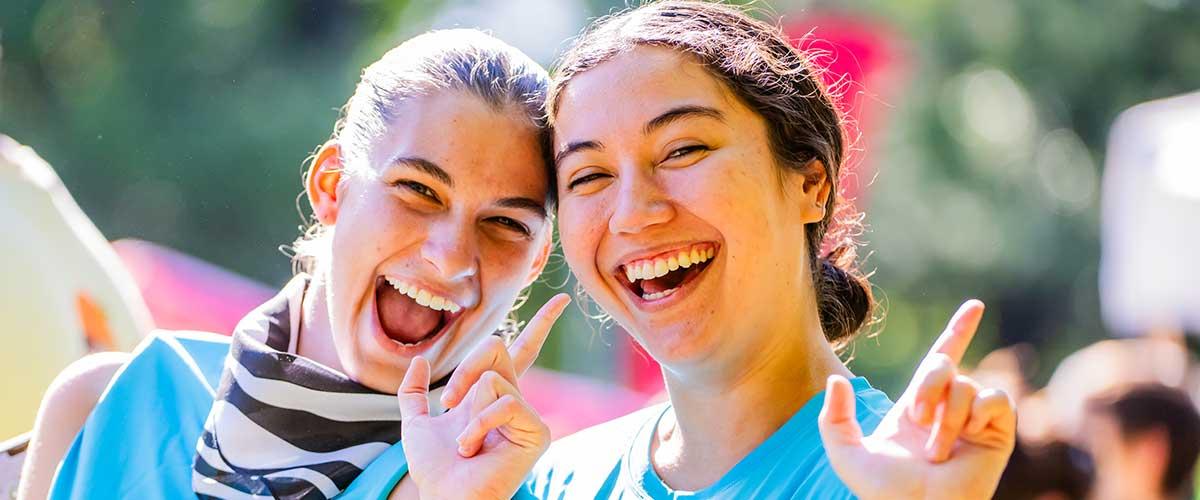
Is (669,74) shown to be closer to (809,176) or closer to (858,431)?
(809,176)

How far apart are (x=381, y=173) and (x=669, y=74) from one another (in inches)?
18.1

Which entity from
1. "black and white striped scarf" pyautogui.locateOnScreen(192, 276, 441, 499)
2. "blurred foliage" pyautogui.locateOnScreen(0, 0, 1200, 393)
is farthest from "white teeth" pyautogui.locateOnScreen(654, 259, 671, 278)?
"blurred foliage" pyautogui.locateOnScreen(0, 0, 1200, 393)

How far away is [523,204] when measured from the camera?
197 cm

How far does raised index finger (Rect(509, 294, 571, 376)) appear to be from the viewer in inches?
67.6

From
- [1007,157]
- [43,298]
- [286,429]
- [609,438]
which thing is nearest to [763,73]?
[609,438]

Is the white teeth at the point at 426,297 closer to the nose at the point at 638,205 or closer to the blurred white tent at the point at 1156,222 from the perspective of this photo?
the nose at the point at 638,205

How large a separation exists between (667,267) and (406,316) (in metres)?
0.49

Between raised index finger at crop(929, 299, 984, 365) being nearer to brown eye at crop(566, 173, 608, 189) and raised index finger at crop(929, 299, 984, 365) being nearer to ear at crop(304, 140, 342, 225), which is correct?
brown eye at crop(566, 173, 608, 189)

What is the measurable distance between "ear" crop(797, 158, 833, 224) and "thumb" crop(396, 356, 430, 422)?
1.84ft

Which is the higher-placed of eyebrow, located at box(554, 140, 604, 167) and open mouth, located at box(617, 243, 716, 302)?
eyebrow, located at box(554, 140, 604, 167)

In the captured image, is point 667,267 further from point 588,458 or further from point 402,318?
point 402,318

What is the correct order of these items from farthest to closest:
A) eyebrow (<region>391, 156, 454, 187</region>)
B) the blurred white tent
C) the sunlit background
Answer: the sunlit background
the blurred white tent
eyebrow (<region>391, 156, 454, 187</region>)

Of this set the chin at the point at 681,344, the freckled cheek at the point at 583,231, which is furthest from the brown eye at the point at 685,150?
the chin at the point at 681,344

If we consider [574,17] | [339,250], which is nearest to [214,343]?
[339,250]
